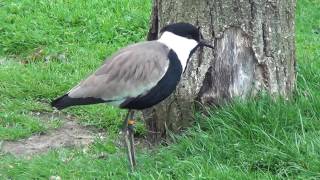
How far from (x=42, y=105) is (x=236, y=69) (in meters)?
2.07

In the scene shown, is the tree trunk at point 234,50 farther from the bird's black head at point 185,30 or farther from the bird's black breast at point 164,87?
the bird's black breast at point 164,87

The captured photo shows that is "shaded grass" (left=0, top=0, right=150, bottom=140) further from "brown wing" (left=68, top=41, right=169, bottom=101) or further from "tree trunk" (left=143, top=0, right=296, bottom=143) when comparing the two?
"brown wing" (left=68, top=41, right=169, bottom=101)

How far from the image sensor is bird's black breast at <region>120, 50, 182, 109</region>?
4711 mm

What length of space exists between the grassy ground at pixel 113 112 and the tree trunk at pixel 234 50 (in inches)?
6.8

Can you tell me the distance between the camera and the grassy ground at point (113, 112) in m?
4.68

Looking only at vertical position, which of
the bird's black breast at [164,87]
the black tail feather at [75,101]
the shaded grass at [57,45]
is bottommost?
the shaded grass at [57,45]

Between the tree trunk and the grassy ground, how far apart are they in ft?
0.56

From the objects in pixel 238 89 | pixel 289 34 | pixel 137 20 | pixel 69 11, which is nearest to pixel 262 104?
pixel 238 89

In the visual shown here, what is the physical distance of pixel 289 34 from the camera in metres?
5.47

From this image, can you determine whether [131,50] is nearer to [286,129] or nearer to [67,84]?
[286,129]

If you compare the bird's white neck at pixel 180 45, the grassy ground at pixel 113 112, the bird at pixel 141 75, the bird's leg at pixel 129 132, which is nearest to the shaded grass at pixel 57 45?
the grassy ground at pixel 113 112

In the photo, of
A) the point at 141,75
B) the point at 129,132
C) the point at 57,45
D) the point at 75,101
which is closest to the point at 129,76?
the point at 141,75

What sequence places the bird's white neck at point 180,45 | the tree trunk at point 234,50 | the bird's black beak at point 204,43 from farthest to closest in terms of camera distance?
the tree trunk at point 234,50 → the bird's black beak at point 204,43 → the bird's white neck at point 180,45

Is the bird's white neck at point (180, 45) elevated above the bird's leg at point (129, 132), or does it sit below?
above
